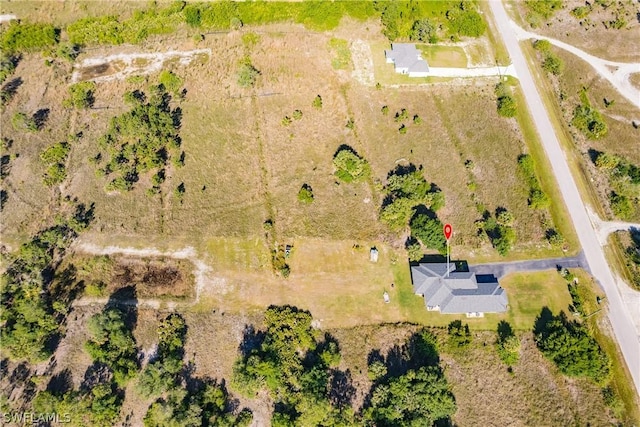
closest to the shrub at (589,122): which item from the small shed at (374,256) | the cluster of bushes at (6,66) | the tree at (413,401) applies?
the small shed at (374,256)

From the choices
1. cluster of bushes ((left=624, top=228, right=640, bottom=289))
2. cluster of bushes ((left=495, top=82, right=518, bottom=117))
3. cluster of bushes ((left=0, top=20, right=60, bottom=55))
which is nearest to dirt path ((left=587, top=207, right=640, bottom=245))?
cluster of bushes ((left=624, top=228, right=640, bottom=289))

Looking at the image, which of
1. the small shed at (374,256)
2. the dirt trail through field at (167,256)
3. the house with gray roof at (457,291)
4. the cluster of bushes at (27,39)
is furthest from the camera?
the cluster of bushes at (27,39)

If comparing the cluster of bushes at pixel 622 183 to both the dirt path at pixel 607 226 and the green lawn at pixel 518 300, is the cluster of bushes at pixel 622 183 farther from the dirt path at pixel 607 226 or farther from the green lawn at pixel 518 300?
the green lawn at pixel 518 300

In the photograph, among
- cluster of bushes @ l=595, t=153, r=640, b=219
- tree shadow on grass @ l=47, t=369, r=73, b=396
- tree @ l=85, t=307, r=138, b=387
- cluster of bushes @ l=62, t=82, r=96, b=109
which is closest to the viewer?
tree @ l=85, t=307, r=138, b=387

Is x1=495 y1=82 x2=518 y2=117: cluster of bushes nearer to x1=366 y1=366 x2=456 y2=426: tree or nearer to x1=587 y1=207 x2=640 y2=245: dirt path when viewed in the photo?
x1=587 y1=207 x2=640 y2=245: dirt path

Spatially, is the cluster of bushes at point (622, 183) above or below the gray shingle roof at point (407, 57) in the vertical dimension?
below

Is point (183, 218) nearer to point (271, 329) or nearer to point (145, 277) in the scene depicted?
point (145, 277)
